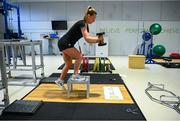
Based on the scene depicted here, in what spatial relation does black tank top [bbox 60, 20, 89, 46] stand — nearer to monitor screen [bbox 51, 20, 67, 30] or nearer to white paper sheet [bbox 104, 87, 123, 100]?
white paper sheet [bbox 104, 87, 123, 100]

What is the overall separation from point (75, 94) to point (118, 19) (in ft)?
22.7

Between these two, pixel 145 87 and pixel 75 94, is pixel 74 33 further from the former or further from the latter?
pixel 145 87

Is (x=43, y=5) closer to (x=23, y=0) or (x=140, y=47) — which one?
(x=23, y=0)

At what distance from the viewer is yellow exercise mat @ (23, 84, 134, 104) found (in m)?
3.23

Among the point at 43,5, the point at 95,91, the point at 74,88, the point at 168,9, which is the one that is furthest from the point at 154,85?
the point at 43,5

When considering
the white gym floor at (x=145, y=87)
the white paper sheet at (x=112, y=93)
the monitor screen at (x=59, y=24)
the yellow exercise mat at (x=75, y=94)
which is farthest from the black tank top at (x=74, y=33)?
the monitor screen at (x=59, y=24)

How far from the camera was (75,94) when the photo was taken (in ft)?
11.6

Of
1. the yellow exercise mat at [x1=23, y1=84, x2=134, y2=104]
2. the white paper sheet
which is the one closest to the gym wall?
the yellow exercise mat at [x1=23, y1=84, x2=134, y2=104]

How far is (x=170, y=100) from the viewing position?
11.4 ft

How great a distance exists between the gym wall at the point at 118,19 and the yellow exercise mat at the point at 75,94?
19.7 ft

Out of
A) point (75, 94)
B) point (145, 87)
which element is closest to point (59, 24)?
point (145, 87)

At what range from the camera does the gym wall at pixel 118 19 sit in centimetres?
941

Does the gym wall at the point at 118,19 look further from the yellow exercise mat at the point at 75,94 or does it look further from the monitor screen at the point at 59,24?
the yellow exercise mat at the point at 75,94

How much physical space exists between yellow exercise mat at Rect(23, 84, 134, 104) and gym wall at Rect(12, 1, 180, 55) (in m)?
6.02
